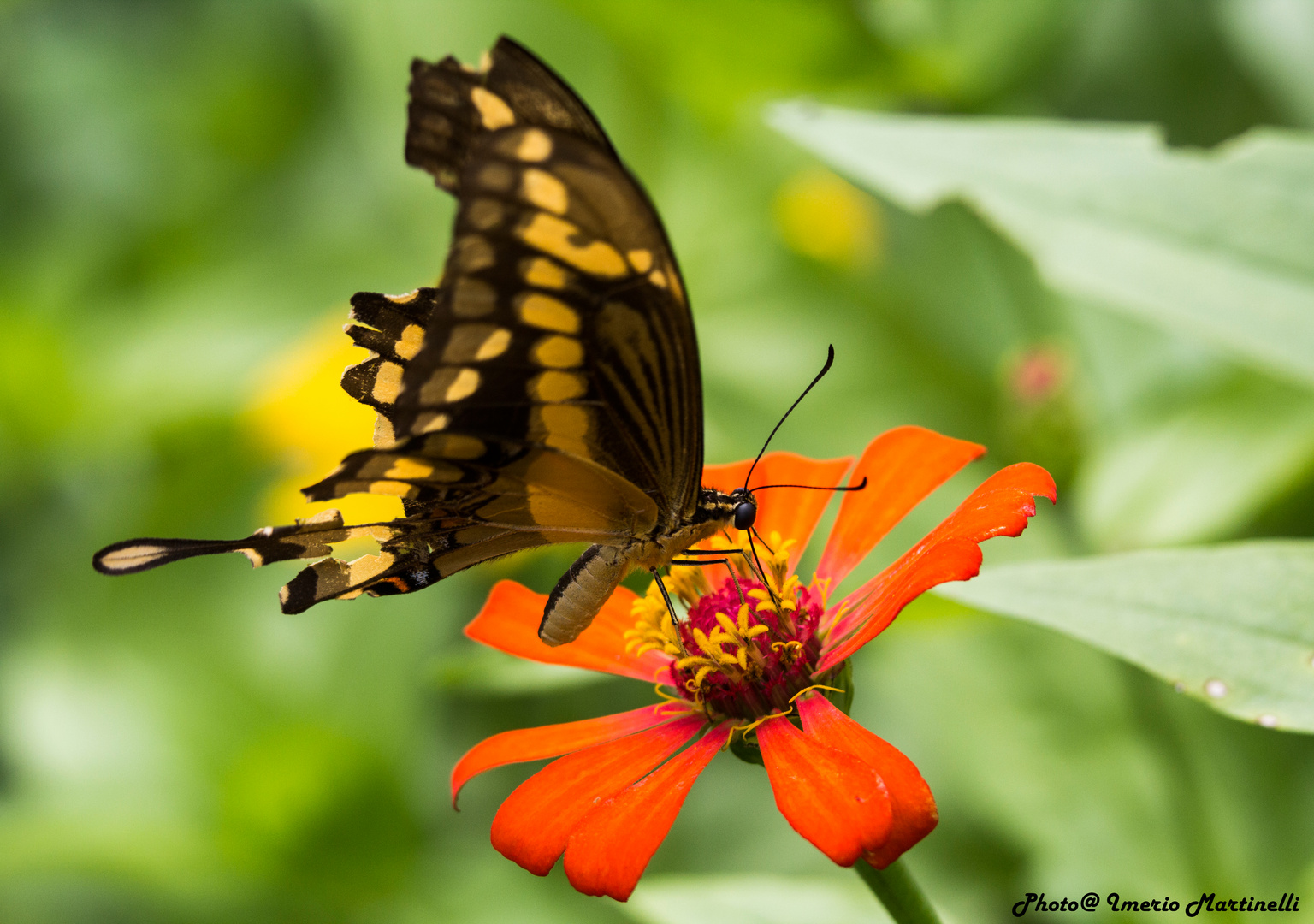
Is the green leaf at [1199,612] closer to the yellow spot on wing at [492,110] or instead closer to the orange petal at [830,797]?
the orange petal at [830,797]

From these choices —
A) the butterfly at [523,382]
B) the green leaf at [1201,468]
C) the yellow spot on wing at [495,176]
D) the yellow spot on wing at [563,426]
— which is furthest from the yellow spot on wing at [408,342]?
the green leaf at [1201,468]

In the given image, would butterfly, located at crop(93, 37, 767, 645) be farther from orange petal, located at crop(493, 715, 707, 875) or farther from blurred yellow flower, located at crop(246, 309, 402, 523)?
blurred yellow flower, located at crop(246, 309, 402, 523)

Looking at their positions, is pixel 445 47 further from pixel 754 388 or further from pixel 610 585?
pixel 610 585

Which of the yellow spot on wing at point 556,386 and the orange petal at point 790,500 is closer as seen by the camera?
Result: the yellow spot on wing at point 556,386

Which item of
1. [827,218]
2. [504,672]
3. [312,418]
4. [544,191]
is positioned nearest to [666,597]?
[504,672]

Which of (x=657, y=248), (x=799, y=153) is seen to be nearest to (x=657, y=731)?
(x=657, y=248)

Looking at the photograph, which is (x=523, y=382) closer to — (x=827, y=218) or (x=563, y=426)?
(x=563, y=426)

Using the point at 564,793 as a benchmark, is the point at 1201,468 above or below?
below
